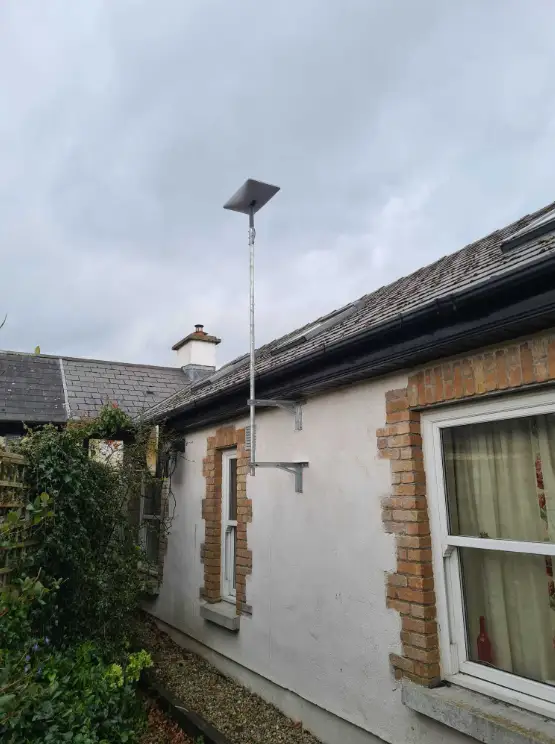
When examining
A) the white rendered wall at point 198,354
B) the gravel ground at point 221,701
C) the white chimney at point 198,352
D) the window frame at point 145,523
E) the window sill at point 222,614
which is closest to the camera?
the gravel ground at point 221,701

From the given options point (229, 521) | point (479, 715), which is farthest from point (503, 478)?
point (229, 521)

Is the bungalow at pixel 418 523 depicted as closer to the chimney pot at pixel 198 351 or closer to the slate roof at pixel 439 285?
the slate roof at pixel 439 285

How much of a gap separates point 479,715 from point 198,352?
11767 mm

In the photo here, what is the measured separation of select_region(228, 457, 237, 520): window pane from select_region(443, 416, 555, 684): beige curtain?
3.40 metres

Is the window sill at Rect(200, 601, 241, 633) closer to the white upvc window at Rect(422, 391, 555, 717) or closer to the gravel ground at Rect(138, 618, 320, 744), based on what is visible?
the gravel ground at Rect(138, 618, 320, 744)

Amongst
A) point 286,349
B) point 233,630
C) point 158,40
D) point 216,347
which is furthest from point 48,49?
point 216,347

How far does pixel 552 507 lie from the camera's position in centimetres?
280

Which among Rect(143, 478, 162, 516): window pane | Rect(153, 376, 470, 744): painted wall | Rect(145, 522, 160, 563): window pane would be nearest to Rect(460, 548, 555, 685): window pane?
Rect(153, 376, 470, 744): painted wall

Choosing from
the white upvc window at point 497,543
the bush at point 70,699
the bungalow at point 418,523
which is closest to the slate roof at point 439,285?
the bungalow at point 418,523

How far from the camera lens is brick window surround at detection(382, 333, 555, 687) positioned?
114 inches

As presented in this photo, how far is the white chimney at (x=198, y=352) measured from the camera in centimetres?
1348

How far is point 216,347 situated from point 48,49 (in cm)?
902

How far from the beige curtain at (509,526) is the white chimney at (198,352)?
1062 centimetres

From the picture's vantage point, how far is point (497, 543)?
2959 mm
